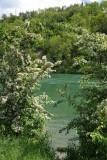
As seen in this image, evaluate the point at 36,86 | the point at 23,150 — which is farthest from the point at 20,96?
the point at 23,150

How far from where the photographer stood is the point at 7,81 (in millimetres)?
16797

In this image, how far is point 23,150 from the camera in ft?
46.4

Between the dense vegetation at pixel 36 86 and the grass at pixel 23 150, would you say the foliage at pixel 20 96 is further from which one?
the grass at pixel 23 150

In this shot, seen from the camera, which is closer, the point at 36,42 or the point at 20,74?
the point at 20,74

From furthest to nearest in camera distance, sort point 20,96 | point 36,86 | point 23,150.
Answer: point 36,86
point 20,96
point 23,150

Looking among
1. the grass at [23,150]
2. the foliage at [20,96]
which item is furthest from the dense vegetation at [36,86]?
the grass at [23,150]

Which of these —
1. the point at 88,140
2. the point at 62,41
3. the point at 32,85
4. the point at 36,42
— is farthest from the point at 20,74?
the point at 62,41

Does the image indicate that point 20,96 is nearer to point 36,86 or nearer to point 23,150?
point 36,86

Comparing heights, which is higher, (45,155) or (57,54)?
(45,155)

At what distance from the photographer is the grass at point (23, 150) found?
13.7 metres

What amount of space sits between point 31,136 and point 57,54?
143 m

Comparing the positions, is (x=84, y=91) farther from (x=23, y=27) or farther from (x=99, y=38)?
(x=23, y=27)

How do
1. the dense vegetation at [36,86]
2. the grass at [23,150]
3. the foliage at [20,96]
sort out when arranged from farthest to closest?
the foliage at [20,96] < the dense vegetation at [36,86] < the grass at [23,150]

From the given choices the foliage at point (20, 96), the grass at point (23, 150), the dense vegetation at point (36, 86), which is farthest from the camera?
the foliage at point (20, 96)
